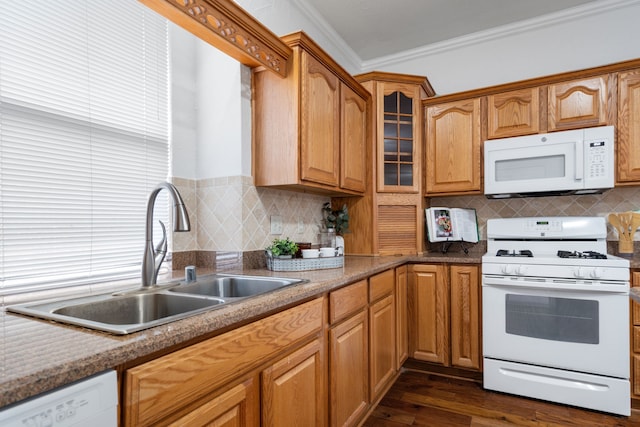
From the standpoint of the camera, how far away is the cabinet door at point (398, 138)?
2809 millimetres

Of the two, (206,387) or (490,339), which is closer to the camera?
(206,387)

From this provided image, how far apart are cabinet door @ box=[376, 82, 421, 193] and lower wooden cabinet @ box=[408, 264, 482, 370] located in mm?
696

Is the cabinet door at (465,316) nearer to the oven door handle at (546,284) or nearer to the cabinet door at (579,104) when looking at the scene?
the oven door handle at (546,284)

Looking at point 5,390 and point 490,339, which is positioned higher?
point 5,390

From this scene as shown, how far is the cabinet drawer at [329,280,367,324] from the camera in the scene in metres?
1.59

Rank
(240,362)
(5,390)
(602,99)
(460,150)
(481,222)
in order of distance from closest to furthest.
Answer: (5,390)
(240,362)
(602,99)
(460,150)
(481,222)

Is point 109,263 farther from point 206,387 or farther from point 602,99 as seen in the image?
point 602,99

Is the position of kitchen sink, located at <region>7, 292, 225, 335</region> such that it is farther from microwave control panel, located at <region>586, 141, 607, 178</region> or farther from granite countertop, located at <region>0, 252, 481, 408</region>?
microwave control panel, located at <region>586, 141, 607, 178</region>

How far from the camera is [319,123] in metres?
2.12

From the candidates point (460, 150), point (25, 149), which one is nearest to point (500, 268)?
point (460, 150)

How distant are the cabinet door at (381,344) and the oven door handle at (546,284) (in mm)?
689

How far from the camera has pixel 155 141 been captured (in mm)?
1876

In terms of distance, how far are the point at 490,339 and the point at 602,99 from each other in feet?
5.93

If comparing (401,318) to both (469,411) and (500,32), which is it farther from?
(500,32)
